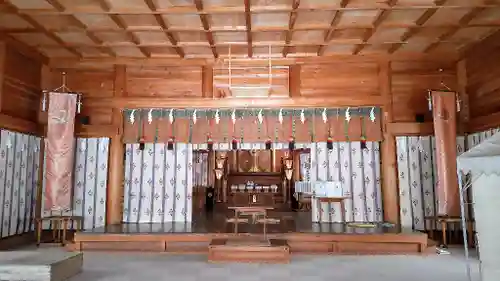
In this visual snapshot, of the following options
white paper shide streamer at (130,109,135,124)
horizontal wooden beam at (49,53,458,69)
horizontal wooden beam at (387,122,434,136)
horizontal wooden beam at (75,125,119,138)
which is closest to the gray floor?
horizontal wooden beam at (387,122,434,136)

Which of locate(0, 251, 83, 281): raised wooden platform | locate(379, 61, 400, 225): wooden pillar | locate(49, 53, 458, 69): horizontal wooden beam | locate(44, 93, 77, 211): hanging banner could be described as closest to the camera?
locate(0, 251, 83, 281): raised wooden platform

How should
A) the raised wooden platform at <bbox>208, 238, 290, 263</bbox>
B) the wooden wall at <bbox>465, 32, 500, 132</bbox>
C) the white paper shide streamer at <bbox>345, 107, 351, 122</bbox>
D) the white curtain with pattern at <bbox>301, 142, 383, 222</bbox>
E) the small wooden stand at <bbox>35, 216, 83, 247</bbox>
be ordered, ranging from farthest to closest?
the white paper shide streamer at <bbox>345, 107, 351, 122</bbox> → the white curtain with pattern at <bbox>301, 142, 383, 222</bbox> → the small wooden stand at <bbox>35, 216, 83, 247</bbox> → the wooden wall at <bbox>465, 32, 500, 132</bbox> → the raised wooden platform at <bbox>208, 238, 290, 263</bbox>

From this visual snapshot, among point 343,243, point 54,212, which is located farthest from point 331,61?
point 54,212

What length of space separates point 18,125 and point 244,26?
4.16 meters

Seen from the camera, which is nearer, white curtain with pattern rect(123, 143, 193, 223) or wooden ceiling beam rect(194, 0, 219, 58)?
wooden ceiling beam rect(194, 0, 219, 58)

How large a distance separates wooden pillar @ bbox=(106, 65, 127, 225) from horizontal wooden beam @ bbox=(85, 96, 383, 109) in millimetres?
209

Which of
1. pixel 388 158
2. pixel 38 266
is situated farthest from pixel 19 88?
pixel 388 158

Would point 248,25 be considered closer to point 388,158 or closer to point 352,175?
point 352,175

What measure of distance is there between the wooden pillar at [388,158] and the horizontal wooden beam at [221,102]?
1.56 feet

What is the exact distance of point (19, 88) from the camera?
6.61 meters

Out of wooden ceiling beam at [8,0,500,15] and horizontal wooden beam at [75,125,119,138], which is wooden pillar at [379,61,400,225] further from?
horizontal wooden beam at [75,125,119,138]

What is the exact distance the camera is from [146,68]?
24.4ft

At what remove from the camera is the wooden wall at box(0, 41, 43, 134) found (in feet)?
20.3

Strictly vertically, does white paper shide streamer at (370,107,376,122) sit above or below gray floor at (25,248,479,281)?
above
